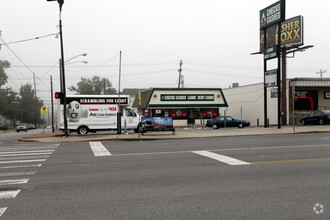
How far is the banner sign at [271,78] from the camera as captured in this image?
25856mm

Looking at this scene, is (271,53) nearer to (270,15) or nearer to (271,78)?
(271,78)

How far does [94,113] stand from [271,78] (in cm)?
1480

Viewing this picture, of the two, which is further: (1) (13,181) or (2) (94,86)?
(2) (94,86)

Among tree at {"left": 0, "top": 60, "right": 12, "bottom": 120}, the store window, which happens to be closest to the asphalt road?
the store window

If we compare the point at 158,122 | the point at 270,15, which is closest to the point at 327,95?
the point at 270,15

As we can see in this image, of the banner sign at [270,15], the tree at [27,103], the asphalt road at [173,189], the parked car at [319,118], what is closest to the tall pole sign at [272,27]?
the banner sign at [270,15]

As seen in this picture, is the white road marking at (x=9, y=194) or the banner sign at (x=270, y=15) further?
the banner sign at (x=270, y=15)

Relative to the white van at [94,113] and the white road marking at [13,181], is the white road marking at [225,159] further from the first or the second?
the white van at [94,113]

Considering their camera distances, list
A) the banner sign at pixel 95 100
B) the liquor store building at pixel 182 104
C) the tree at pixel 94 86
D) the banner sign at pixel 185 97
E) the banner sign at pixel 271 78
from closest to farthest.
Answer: the banner sign at pixel 95 100
the banner sign at pixel 271 78
the liquor store building at pixel 182 104
the banner sign at pixel 185 97
the tree at pixel 94 86

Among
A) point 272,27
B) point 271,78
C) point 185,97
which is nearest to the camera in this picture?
point 271,78

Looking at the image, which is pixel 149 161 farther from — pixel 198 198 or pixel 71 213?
pixel 71 213

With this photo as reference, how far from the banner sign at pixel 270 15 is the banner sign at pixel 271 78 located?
4221mm

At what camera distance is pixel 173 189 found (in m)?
6.17

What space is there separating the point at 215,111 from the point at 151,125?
67.1ft
